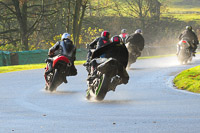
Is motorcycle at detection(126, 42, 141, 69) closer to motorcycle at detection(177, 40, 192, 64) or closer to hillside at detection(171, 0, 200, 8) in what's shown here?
motorcycle at detection(177, 40, 192, 64)

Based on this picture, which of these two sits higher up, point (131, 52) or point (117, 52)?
point (117, 52)

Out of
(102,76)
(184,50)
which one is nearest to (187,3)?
(184,50)

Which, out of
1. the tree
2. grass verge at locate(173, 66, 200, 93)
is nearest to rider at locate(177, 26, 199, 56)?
grass verge at locate(173, 66, 200, 93)

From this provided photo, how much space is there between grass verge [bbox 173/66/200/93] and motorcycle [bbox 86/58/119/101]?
3.63 metres

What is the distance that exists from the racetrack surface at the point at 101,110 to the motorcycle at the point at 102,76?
0.90 feet

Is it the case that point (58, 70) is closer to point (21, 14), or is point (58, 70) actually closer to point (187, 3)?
point (21, 14)

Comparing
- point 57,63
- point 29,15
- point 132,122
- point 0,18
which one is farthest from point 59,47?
point 29,15

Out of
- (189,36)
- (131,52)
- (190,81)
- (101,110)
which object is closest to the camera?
(101,110)

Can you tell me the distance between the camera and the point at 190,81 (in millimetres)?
18594

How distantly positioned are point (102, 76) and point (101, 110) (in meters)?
1.55

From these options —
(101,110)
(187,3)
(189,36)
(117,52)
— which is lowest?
(187,3)

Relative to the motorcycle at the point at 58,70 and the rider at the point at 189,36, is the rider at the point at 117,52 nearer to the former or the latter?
the motorcycle at the point at 58,70

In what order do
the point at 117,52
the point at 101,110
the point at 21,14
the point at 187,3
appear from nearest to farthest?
the point at 101,110
the point at 117,52
the point at 21,14
the point at 187,3

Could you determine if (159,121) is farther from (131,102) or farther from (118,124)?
(131,102)
